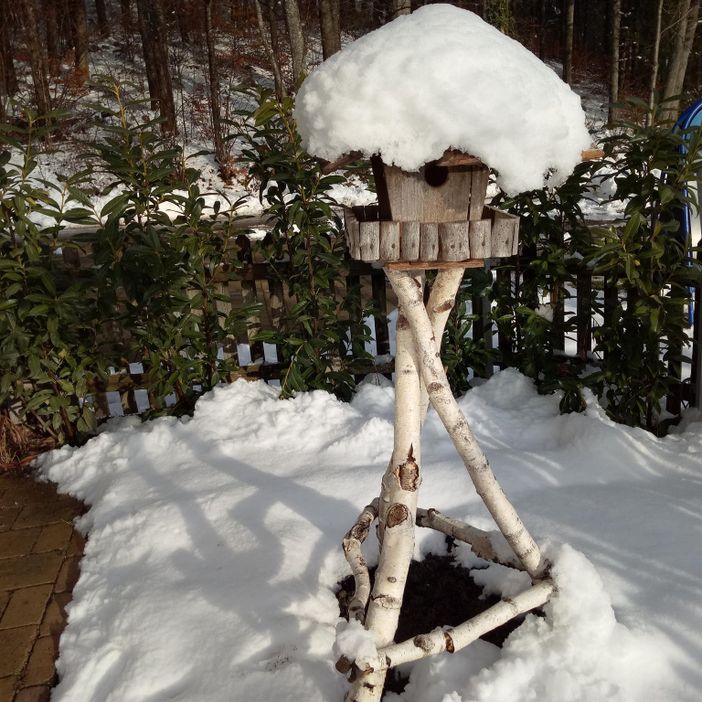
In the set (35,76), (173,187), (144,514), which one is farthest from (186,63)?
(144,514)

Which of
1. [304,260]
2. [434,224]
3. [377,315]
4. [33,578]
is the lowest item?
[33,578]

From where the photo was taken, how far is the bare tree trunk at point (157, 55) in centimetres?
1705

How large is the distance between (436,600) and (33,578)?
5.88 ft

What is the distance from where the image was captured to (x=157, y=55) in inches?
680

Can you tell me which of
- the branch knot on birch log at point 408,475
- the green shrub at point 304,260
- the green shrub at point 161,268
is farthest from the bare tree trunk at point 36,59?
the branch knot on birch log at point 408,475

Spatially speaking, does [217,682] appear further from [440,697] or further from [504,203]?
[504,203]

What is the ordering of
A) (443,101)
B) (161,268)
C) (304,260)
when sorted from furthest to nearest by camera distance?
(304,260), (161,268), (443,101)

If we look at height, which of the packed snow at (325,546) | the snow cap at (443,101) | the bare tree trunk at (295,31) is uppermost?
the bare tree trunk at (295,31)

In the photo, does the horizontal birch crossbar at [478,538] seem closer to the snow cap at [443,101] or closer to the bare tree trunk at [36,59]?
the snow cap at [443,101]

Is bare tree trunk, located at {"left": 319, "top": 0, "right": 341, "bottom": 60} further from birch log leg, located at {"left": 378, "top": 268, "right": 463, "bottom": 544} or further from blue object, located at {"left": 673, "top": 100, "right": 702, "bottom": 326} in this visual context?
birch log leg, located at {"left": 378, "top": 268, "right": 463, "bottom": 544}

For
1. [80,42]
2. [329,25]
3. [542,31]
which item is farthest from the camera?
[542,31]

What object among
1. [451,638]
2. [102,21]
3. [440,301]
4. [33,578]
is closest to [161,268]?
[33,578]

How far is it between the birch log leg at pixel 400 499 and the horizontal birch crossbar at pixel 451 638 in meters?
0.10

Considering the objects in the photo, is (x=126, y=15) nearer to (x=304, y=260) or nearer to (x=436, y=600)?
(x=304, y=260)
